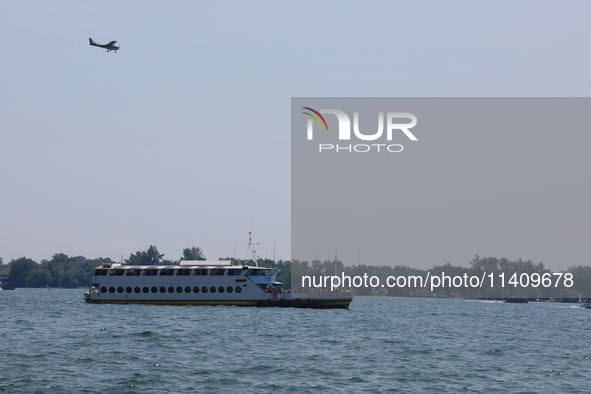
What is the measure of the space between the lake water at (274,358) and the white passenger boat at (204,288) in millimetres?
24948

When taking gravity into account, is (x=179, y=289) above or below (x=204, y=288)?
below

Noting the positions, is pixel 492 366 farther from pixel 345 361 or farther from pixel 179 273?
pixel 179 273

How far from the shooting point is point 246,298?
9225 centimetres

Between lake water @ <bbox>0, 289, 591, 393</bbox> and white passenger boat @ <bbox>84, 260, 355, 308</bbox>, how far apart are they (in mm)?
24948

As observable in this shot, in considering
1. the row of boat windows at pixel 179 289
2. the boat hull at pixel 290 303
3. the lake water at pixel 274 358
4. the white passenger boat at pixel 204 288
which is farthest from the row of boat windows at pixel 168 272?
the lake water at pixel 274 358

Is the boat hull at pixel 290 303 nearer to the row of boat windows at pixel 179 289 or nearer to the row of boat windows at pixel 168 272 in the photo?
the row of boat windows at pixel 179 289

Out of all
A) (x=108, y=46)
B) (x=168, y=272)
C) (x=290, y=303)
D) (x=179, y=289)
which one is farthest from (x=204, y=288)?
(x=108, y=46)

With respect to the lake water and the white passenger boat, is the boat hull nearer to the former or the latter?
the white passenger boat

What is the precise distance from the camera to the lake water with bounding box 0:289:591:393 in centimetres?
3105

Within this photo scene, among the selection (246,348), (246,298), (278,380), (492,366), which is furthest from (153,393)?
(246,298)

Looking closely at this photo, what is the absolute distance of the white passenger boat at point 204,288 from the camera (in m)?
90.5

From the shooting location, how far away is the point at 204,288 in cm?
9531

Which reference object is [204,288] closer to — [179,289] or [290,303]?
[179,289]

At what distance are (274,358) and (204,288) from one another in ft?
186
